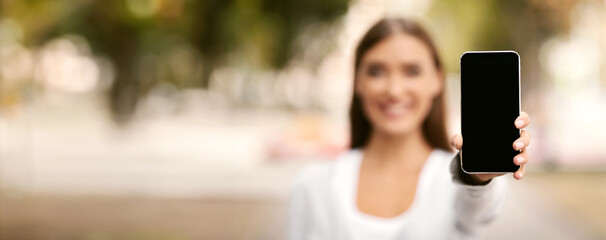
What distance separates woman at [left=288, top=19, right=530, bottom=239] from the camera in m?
1.80

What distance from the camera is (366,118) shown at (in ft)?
6.96

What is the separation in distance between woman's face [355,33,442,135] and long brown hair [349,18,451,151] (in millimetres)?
19

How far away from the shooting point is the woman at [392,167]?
5.90 ft

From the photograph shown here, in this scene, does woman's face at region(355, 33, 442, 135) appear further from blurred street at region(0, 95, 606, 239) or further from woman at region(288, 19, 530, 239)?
blurred street at region(0, 95, 606, 239)

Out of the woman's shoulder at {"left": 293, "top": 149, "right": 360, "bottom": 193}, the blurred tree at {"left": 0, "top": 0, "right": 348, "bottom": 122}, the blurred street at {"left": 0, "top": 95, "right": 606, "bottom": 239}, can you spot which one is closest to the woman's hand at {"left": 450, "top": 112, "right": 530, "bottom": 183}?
the woman's shoulder at {"left": 293, "top": 149, "right": 360, "bottom": 193}

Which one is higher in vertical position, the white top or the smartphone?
the smartphone

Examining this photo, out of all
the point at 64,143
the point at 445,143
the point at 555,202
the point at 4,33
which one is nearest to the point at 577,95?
the point at 64,143

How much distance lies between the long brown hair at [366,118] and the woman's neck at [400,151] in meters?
0.04

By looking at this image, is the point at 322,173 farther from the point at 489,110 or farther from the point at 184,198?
the point at 184,198

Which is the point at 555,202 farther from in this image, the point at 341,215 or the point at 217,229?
the point at 341,215

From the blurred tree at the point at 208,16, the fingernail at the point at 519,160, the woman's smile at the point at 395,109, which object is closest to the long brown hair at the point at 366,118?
the woman's smile at the point at 395,109

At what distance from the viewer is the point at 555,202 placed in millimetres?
9938

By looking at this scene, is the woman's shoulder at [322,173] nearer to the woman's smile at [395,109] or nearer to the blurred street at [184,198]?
the woman's smile at [395,109]

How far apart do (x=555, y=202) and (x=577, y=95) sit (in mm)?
53502
